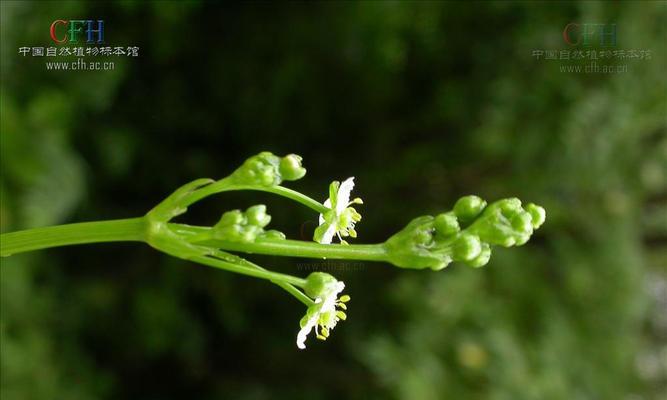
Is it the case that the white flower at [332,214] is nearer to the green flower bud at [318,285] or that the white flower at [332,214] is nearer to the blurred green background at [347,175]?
the green flower bud at [318,285]

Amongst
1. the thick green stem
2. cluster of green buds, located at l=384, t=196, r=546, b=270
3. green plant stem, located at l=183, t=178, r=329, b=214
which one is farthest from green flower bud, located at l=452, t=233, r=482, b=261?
the thick green stem

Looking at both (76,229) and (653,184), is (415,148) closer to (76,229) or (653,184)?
(653,184)

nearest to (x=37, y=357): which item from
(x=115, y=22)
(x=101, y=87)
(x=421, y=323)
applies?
(x=101, y=87)

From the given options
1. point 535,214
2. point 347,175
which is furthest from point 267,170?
point 347,175

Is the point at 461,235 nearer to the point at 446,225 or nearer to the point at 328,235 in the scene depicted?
the point at 446,225

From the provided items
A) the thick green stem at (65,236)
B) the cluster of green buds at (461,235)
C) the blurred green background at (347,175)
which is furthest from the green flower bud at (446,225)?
the blurred green background at (347,175)
